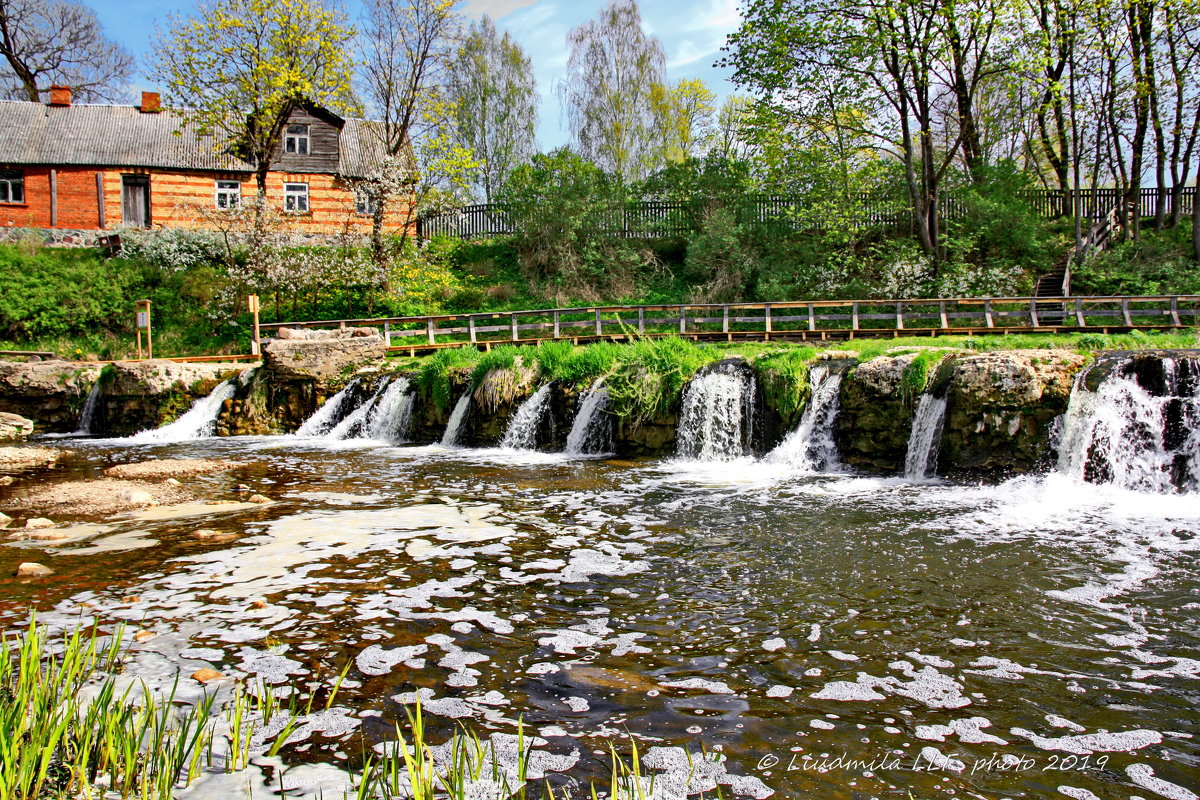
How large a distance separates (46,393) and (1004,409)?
2200cm

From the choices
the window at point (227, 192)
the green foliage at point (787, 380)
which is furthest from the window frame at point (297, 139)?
the green foliage at point (787, 380)

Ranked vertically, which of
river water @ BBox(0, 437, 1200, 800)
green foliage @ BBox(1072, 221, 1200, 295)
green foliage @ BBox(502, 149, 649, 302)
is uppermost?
green foliage @ BBox(502, 149, 649, 302)

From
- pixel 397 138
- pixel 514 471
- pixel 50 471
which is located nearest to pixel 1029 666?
pixel 514 471

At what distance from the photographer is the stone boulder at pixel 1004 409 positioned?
11.3 metres

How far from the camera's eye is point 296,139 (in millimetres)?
34750

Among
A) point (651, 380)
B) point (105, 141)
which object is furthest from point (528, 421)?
point (105, 141)

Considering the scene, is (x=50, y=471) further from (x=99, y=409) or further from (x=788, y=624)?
(x=788, y=624)

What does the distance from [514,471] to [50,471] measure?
24.6 feet

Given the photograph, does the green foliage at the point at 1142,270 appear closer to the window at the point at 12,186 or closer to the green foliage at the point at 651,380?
the green foliage at the point at 651,380

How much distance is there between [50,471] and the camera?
41.5ft

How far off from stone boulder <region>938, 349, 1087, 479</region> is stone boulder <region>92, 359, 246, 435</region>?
16.6m

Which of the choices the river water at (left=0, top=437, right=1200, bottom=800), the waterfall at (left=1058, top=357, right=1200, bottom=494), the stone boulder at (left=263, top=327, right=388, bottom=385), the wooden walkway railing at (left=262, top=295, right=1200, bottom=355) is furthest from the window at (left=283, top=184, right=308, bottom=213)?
the waterfall at (left=1058, top=357, right=1200, bottom=494)

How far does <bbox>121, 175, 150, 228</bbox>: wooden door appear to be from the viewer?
108ft

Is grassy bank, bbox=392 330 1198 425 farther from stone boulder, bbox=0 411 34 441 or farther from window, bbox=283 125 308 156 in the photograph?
window, bbox=283 125 308 156
